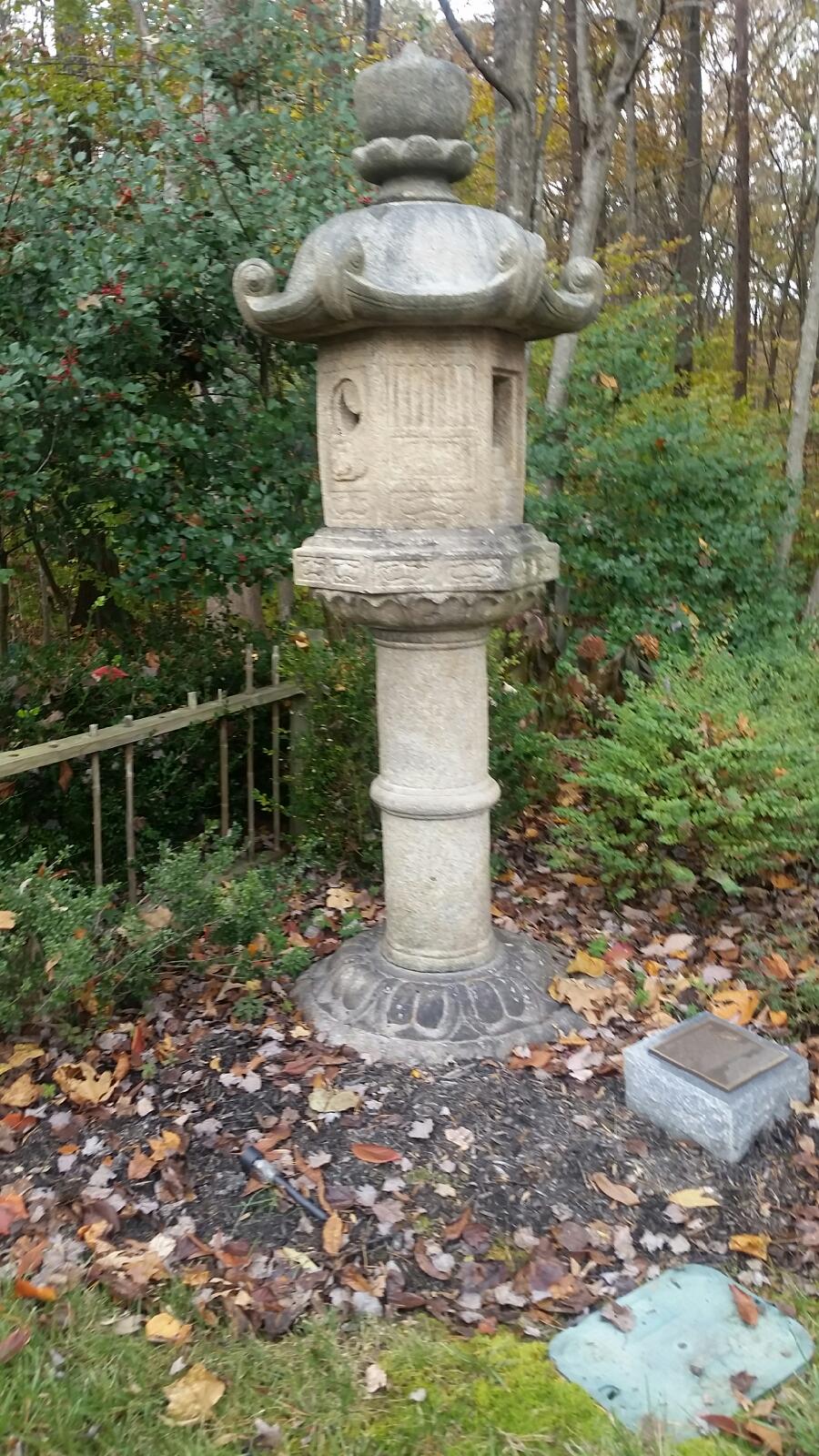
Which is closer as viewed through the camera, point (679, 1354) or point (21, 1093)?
point (679, 1354)

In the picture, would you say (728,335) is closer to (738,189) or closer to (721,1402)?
(738,189)

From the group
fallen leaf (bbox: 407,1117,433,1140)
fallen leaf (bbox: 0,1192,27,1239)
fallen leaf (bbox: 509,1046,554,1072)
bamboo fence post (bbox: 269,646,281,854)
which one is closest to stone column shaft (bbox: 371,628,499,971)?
fallen leaf (bbox: 509,1046,554,1072)

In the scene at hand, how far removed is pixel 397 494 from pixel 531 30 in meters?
6.09

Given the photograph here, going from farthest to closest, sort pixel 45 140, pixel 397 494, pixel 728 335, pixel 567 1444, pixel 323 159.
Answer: pixel 728 335
pixel 323 159
pixel 45 140
pixel 397 494
pixel 567 1444

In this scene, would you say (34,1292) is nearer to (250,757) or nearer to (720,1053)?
A: (720,1053)

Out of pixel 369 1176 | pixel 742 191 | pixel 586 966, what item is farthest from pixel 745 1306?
pixel 742 191

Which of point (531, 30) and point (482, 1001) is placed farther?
point (531, 30)

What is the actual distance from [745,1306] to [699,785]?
2132 millimetres

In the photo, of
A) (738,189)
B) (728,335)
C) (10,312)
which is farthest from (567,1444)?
(728,335)

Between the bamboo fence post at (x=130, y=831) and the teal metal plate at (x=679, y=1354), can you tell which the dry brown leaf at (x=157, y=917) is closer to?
the bamboo fence post at (x=130, y=831)

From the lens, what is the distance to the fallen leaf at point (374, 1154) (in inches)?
113

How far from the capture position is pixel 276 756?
479cm

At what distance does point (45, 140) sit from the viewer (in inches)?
156

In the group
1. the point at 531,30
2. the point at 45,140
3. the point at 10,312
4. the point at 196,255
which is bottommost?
the point at 10,312
